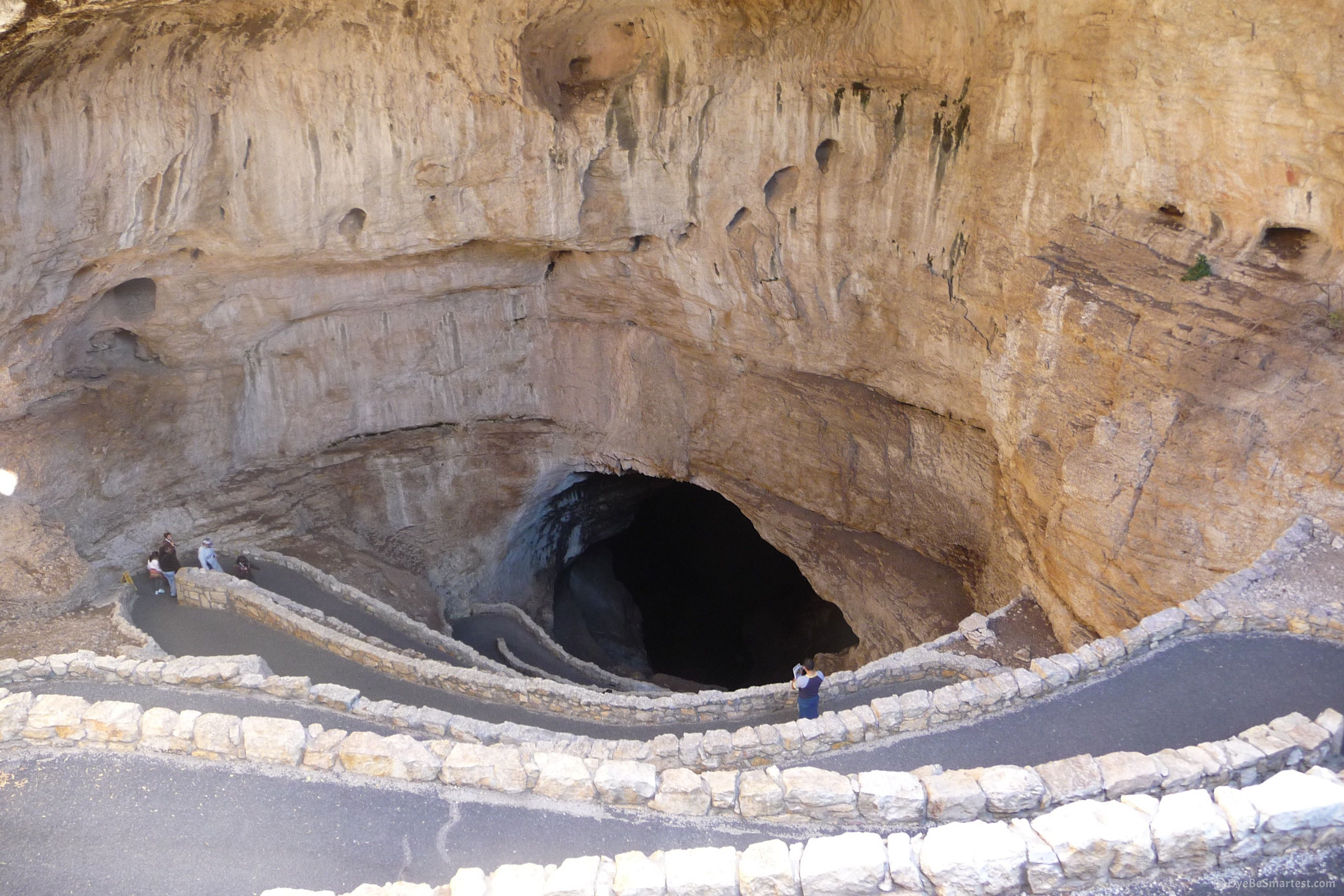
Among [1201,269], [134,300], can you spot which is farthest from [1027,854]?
[134,300]

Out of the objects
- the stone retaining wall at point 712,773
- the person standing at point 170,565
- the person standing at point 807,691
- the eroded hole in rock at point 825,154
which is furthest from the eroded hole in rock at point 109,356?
the person standing at point 807,691

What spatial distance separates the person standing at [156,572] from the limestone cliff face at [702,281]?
4.28ft

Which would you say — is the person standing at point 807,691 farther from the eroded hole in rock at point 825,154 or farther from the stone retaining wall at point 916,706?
the eroded hole in rock at point 825,154

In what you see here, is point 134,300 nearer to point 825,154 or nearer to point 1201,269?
point 825,154

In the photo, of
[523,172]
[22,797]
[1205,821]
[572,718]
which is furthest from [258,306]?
[1205,821]

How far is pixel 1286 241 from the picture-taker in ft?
26.7

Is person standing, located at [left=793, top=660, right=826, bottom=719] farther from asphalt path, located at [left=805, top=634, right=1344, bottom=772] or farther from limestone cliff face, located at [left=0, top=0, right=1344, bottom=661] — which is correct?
limestone cliff face, located at [left=0, top=0, right=1344, bottom=661]

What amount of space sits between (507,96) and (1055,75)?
6.31 metres

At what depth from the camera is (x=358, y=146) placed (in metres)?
11.5

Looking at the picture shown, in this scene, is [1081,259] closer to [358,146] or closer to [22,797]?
[358,146]

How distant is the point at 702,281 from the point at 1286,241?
7.84m

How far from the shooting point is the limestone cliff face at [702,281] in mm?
8320

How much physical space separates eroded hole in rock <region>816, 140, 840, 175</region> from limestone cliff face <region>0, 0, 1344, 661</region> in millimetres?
98

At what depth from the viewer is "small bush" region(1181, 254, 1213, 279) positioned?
8.48 metres
